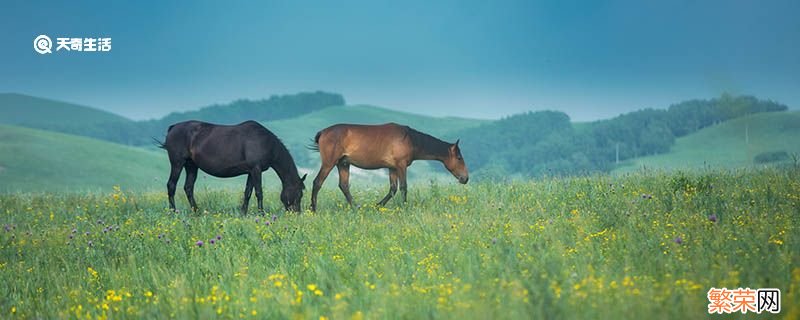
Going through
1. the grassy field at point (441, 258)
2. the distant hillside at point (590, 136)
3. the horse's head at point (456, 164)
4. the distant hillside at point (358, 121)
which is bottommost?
the grassy field at point (441, 258)

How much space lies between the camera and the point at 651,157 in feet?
356

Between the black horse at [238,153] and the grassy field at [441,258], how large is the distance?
3.80 feet

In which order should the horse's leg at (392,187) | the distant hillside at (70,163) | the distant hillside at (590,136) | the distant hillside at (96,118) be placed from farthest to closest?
the distant hillside at (96,118) → the distant hillside at (590,136) → the distant hillside at (70,163) → the horse's leg at (392,187)

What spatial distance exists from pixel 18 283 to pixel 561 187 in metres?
11.4

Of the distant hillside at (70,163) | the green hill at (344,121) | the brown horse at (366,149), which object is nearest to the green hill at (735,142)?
the distant hillside at (70,163)

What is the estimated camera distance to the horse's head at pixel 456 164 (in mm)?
17375

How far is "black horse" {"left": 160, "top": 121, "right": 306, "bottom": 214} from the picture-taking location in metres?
15.6

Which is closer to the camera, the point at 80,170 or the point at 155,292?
the point at 155,292

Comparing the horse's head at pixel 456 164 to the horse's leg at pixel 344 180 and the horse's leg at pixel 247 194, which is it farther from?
the horse's leg at pixel 247 194

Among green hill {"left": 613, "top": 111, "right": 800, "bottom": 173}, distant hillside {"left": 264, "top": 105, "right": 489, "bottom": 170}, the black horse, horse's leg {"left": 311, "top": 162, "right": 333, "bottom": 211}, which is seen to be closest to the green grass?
distant hillside {"left": 264, "top": 105, "right": 489, "bottom": 170}

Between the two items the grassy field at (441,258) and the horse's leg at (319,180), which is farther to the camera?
the horse's leg at (319,180)

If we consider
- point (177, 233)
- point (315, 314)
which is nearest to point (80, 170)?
point (177, 233)

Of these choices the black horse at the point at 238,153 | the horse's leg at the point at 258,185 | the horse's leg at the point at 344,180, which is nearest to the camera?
the horse's leg at the point at 258,185

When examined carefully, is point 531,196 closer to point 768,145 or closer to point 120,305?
point 120,305
